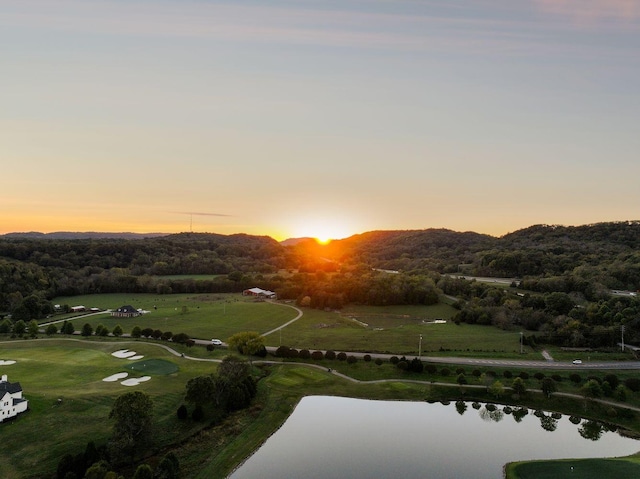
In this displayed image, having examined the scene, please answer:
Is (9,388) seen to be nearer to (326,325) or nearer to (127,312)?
(127,312)

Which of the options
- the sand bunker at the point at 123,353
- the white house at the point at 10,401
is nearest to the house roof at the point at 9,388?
the white house at the point at 10,401

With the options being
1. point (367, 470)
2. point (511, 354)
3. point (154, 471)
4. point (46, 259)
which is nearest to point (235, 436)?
point (154, 471)

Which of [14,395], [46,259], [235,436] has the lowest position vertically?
[235,436]

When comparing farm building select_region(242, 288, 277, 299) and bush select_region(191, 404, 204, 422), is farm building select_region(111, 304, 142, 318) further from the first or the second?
bush select_region(191, 404, 204, 422)

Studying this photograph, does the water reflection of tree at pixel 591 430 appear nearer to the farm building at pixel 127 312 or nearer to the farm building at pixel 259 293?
the farm building at pixel 127 312

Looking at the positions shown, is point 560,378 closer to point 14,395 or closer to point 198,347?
point 198,347

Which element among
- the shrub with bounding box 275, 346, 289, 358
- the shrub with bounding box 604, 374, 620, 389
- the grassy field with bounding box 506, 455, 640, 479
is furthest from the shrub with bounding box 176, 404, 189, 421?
the shrub with bounding box 604, 374, 620, 389

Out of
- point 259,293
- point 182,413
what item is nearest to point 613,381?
point 182,413
